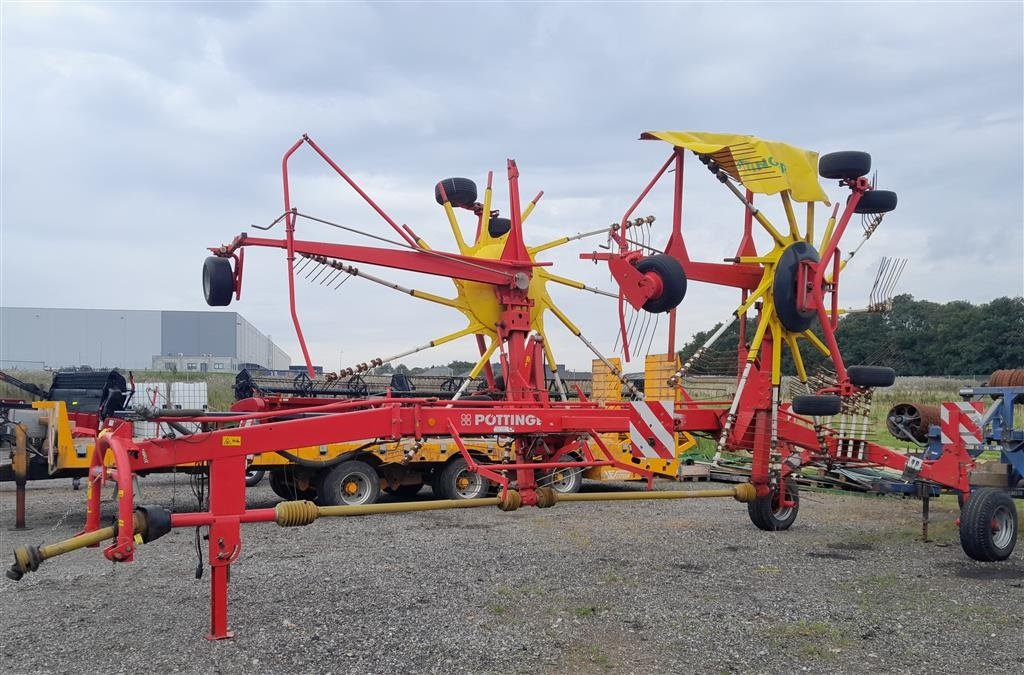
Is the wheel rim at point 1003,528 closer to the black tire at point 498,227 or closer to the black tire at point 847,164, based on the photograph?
the black tire at point 847,164

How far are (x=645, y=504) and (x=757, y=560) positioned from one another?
4.98 meters

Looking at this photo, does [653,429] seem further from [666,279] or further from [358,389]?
[358,389]

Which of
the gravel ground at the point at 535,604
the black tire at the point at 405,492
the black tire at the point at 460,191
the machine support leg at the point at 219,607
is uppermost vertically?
the black tire at the point at 460,191

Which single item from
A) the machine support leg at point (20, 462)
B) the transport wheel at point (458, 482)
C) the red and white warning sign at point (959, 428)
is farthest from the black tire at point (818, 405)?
the machine support leg at point (20, 462)

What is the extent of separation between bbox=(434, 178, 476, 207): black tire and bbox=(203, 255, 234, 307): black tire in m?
4.44

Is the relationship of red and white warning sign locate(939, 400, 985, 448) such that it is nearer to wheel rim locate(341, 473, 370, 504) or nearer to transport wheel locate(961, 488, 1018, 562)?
transport wheel locate(961, 488, 1018, 562)

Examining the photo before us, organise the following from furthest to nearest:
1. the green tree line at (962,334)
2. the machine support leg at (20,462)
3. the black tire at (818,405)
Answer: the green tree line at (962,334)
the machine support leg at (20,462)
the black tire at (818,405)

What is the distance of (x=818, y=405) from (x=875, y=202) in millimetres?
2620

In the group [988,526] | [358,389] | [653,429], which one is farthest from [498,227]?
[988,526]

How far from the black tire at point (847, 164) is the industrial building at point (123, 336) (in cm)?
5472

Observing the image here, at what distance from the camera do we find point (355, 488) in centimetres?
1296

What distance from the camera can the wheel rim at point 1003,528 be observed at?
8.62 m

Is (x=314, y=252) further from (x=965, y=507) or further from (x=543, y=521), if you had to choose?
(x=965, y=507)

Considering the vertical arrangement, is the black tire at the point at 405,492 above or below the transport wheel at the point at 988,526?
below
